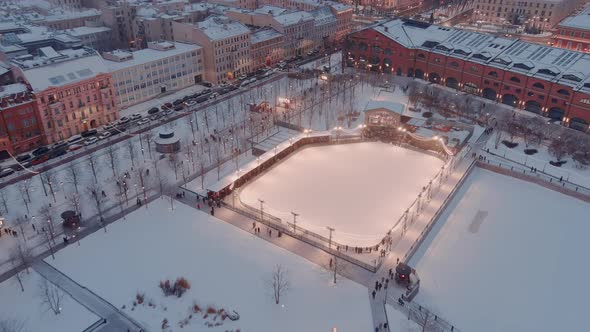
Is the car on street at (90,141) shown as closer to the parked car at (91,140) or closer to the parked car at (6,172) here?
the parked car at (91,140)

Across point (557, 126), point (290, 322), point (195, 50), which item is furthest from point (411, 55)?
point (290, 322)

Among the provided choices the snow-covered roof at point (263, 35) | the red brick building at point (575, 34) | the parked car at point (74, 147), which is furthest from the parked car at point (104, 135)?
the red brick building at point (575, 34)

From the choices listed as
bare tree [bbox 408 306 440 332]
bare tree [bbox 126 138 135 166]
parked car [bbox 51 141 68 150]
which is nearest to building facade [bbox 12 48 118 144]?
parked car [bbox 51 141 68 150]

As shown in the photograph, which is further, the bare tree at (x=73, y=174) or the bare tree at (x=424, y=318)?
the bare tree at (x=73, y=174)

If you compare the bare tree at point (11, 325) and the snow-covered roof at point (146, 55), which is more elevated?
the snow-covered roof at point (146, 55)

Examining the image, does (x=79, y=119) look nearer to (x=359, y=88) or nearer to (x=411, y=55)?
(x=359, y=88)

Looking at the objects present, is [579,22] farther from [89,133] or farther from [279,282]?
[89,133]
